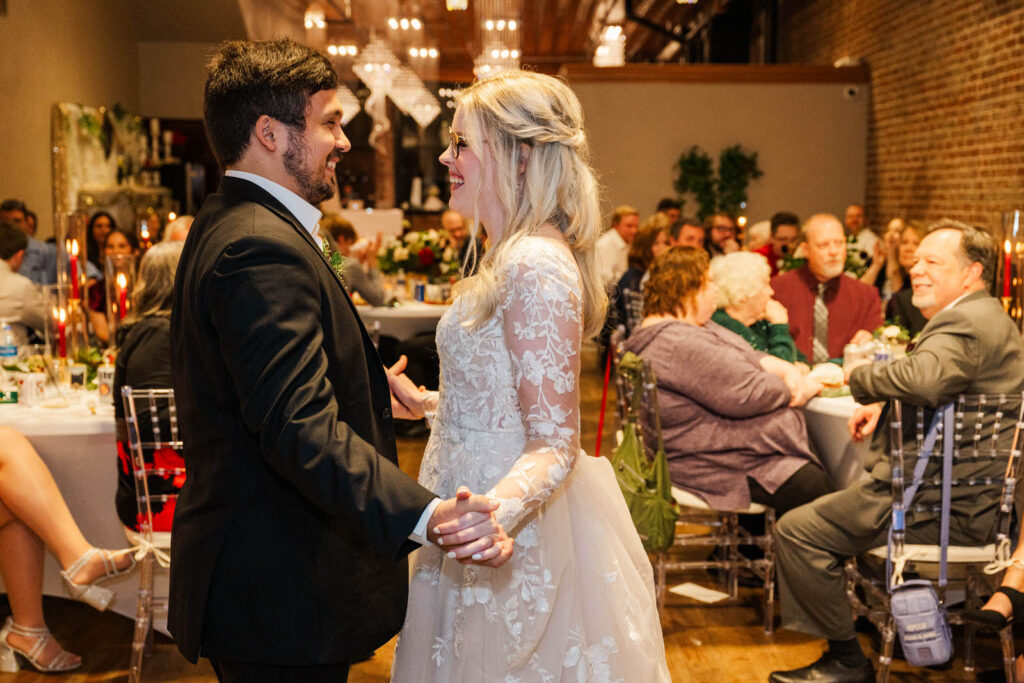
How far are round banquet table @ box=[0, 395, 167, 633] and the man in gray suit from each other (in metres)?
2.16

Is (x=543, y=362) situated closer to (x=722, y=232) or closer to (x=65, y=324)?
(x=65, y=324)

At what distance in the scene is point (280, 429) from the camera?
1.49 m

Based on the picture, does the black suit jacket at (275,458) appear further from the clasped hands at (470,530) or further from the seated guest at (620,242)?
the seated guest at (620,242)

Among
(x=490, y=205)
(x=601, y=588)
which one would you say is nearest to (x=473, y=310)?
(x=490, y=205)

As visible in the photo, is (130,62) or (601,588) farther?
(130,62)

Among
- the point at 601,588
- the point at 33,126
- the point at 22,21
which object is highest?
the point at 22,21

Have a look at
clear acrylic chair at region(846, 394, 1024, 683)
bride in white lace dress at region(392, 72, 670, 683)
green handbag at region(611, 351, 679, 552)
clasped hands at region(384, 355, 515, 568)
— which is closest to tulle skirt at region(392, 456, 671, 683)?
bride in white lace dress at region(392, 72, 670, 683)

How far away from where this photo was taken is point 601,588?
2.03m

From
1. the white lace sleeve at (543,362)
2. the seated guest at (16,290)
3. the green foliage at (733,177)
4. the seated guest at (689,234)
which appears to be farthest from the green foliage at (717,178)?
the white lace sleeve at (543,362)

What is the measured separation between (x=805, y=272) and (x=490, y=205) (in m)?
3.76

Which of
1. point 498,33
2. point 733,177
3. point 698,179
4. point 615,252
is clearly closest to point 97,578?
point 615,252

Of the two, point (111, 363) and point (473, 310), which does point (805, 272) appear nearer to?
point (111, 363)

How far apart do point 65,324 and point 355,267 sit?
302 cm

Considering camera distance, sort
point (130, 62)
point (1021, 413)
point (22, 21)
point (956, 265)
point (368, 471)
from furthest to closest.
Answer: point (130, 62), point (22, 21), point (956, 265), point (1021, 413), point (368, 471)
